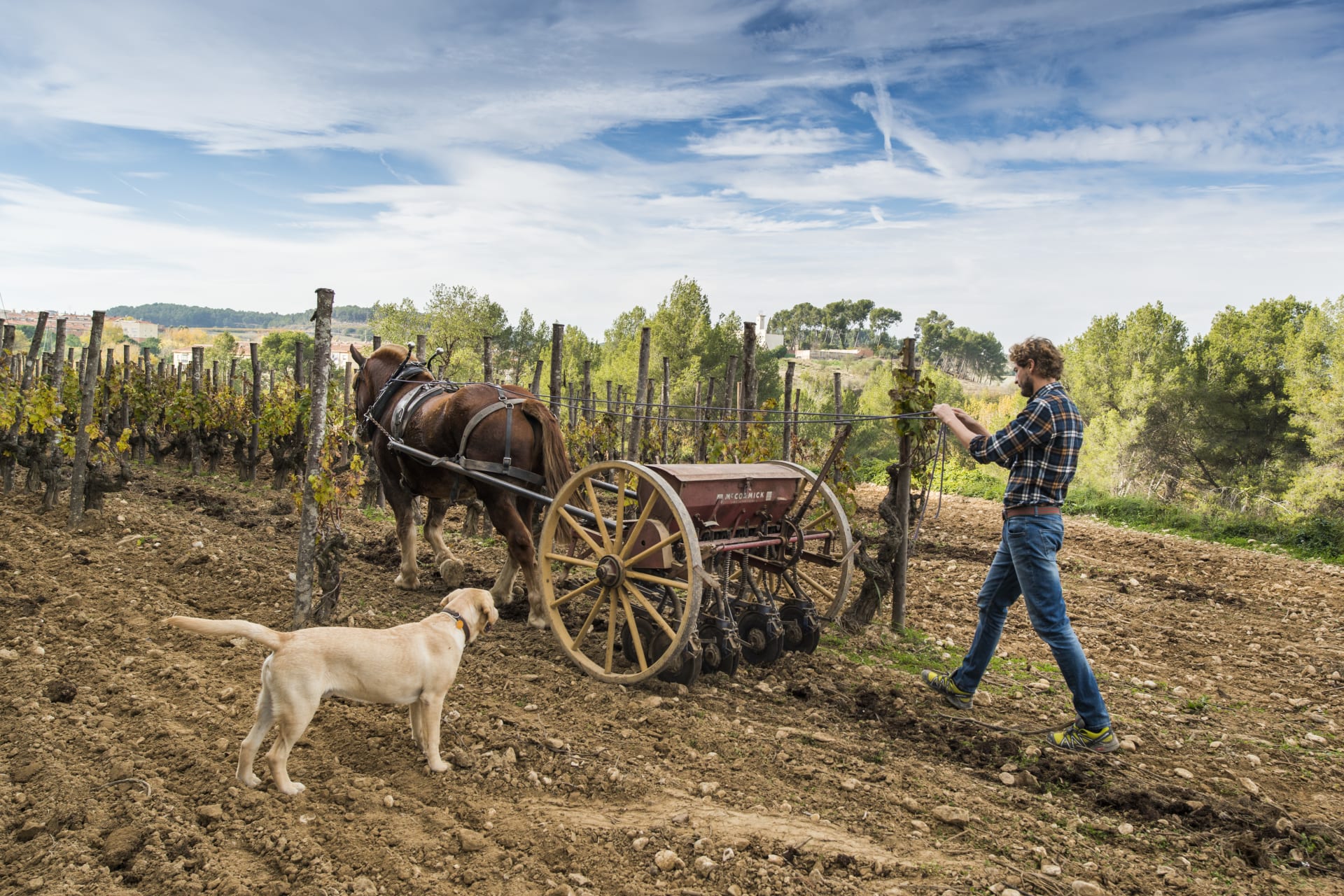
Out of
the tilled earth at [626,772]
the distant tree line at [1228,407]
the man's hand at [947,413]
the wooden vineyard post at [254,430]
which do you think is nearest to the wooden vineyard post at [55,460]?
the tilled earth at [626,772]

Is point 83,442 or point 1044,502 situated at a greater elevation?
point 1044,502

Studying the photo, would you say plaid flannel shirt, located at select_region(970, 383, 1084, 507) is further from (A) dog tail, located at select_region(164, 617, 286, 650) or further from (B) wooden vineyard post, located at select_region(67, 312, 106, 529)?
(B) wooden vineyard post, located at select_region(67, 312, 106, 529)

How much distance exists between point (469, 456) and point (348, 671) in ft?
9.86

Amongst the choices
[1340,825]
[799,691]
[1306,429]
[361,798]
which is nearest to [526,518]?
[799,691]

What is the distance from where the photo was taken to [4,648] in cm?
509

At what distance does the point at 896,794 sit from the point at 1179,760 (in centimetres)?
210

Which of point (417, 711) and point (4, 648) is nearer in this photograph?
point (417, 711)

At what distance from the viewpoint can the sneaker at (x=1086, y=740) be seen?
4770 mm

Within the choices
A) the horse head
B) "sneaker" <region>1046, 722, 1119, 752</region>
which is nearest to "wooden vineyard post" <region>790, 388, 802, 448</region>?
"sneaker" <region>1046, 722, 1119, 752</region>

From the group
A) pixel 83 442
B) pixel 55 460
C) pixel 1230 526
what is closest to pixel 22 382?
pixel 55 460

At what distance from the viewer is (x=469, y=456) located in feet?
21.4

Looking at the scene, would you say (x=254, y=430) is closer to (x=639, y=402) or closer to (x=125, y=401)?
(x=125, y=401)

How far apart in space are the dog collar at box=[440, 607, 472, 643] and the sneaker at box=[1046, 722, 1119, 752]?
140 inches

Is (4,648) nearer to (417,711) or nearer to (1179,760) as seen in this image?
(417,711)
